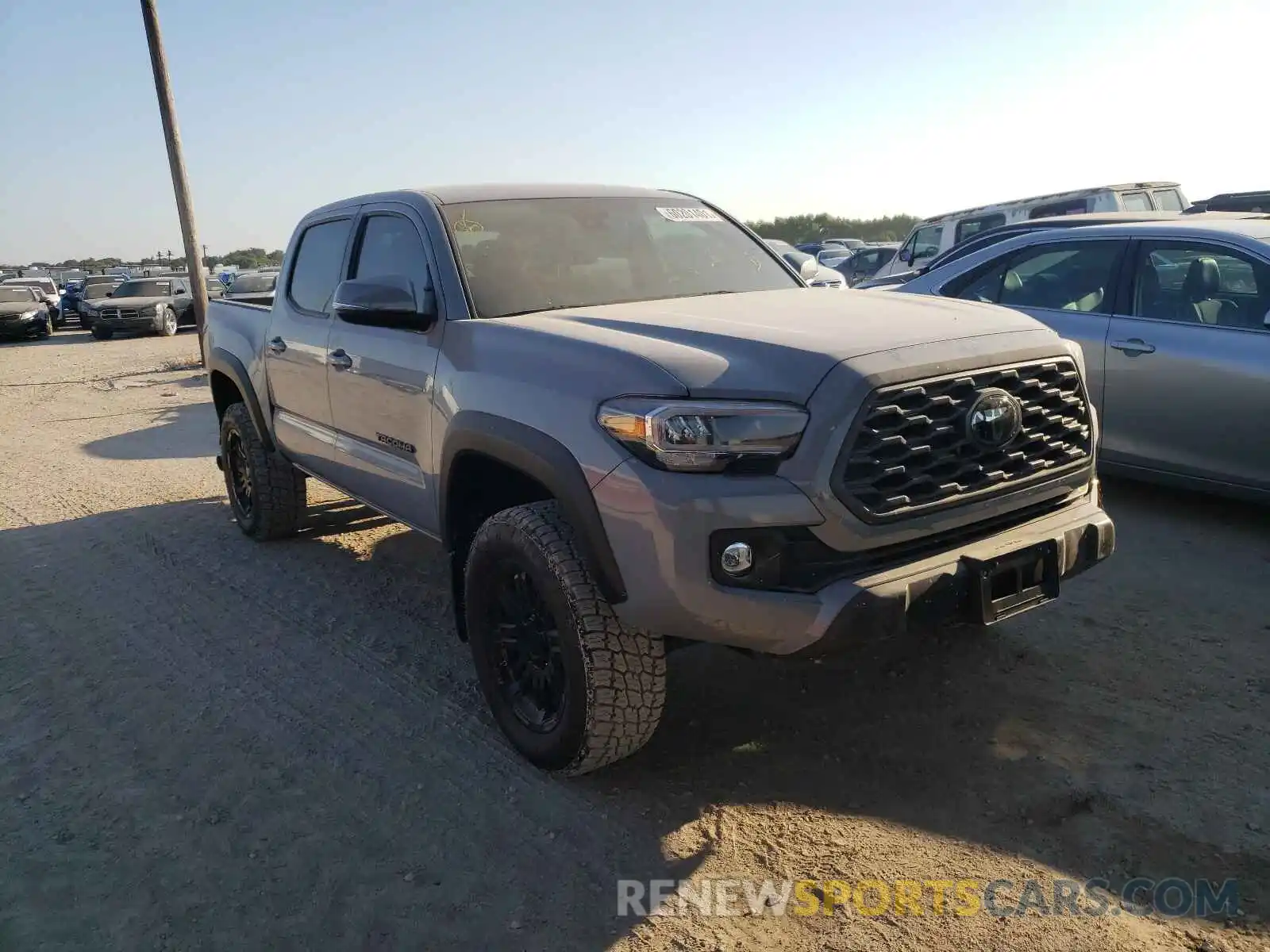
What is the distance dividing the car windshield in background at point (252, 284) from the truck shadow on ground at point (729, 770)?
16949mm

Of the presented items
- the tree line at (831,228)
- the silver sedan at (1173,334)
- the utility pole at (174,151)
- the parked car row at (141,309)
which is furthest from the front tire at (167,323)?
the tree line at (831,228)

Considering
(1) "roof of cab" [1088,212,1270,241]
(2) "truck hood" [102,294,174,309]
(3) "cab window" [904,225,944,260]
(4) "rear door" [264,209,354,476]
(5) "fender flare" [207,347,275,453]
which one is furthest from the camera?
(2) "truck hood" [102,294,174,309]

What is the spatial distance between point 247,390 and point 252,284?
16.3 metres

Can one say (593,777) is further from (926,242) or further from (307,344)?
(926,242)

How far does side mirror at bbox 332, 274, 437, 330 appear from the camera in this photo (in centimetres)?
364

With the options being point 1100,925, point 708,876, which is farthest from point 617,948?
point 1100,925

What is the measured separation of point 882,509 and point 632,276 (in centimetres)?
179

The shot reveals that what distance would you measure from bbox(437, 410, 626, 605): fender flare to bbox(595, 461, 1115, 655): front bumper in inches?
1.6

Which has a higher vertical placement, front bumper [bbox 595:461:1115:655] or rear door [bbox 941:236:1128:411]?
rear door [bbox 941:236:1128:411]

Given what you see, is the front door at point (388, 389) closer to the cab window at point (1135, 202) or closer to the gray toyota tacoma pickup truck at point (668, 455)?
the gray toyota tacoma pickup truck at point (668, 455)

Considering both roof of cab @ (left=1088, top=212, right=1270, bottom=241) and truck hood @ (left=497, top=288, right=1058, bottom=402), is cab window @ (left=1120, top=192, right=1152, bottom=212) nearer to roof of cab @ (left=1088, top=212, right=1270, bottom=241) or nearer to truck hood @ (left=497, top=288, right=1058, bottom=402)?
roof of cab @ (left=1088, top=212, right=1270, bottom=241)

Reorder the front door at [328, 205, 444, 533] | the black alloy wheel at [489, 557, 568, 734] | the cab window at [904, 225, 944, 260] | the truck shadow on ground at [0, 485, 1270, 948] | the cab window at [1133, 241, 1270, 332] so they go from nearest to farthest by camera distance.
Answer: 1. the truck shadow on ground at [0, 485, 1270, 948]
2. the black alloy wheel at [489, 557, 568, 734]
3. the front door at [328, 205, 444, 533]
4. the cab window at [1133, 241, 1270, 332]
5. the cab window at [904, 225, 944, 260]

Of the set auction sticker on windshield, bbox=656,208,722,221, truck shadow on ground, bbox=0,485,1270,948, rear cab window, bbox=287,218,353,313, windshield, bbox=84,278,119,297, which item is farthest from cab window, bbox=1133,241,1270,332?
windshield, bbox=84,278,119,297

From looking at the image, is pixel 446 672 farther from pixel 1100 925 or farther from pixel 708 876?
pixel 1100 925
